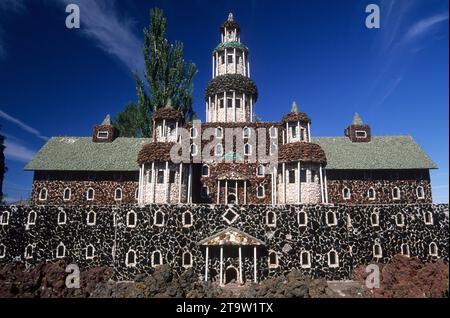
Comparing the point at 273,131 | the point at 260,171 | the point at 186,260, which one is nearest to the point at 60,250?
the point at 186,260

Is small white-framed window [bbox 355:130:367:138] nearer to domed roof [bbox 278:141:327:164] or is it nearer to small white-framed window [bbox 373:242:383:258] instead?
domed roof [bbox 278:141:327:164]

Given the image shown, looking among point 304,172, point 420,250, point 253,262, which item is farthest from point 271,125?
point 420,250

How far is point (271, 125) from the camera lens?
36531 mm

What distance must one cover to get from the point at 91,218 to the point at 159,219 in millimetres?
6288

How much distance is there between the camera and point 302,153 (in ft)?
101

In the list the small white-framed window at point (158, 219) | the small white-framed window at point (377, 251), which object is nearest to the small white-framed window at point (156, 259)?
the small white-framed window at point (158, 219)

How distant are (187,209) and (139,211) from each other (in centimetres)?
418

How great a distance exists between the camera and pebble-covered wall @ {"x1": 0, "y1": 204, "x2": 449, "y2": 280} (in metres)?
27.2

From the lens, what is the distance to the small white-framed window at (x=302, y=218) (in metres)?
27.9

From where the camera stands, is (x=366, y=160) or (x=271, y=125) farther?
(x=366, y=160)

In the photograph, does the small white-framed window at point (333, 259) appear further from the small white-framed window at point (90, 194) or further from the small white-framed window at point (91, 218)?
the small white-framed window at point (90, 194)

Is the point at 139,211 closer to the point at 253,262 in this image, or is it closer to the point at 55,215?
the point at 55,215

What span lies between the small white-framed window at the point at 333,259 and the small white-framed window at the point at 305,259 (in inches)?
65.8

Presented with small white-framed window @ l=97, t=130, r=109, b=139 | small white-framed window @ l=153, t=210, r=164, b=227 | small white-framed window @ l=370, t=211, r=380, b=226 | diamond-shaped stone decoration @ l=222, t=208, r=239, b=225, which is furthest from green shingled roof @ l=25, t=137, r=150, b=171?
small white-framed window @ l=370, t=211, r=380, b=226
